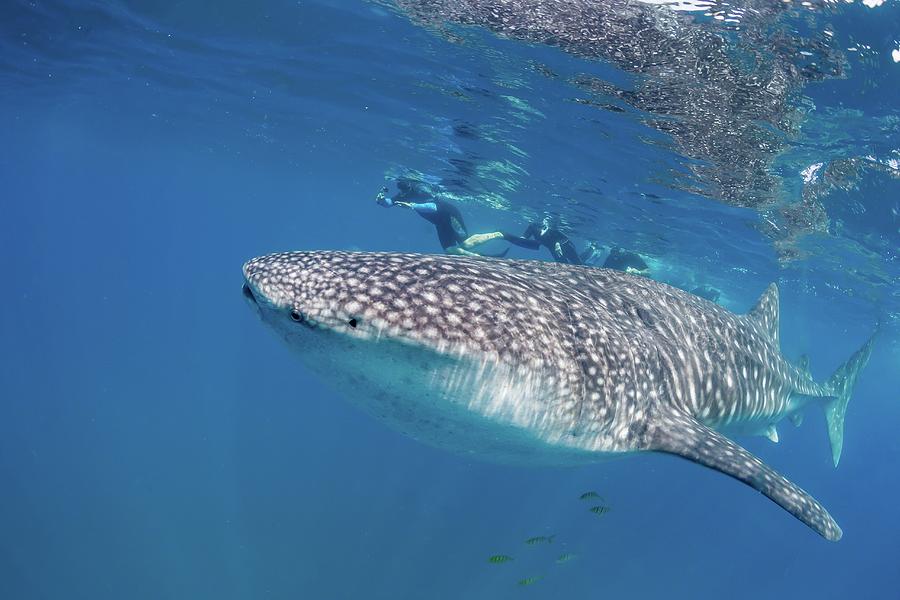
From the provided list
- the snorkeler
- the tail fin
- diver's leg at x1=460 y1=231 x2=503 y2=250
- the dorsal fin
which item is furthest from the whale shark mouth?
diver's leg at x1=460 y1=231 x2=503 y2=250

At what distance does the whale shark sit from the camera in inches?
127

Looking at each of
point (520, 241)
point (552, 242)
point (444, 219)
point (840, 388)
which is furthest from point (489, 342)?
point (552, 242)

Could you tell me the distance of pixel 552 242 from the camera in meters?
18.2

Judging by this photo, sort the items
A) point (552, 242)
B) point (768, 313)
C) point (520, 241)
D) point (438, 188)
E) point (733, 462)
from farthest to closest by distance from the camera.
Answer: point (438, 188) → point (552, 242) → point (520, 241) → point (768, 313) → point (733, 462)

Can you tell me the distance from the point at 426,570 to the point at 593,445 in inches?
693

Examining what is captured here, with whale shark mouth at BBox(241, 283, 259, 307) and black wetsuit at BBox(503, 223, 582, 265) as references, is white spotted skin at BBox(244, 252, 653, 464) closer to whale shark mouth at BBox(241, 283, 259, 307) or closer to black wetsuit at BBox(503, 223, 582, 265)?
whale shark mouth at BBox(241, 283, 259, 307)

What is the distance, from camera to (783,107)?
1094 cm

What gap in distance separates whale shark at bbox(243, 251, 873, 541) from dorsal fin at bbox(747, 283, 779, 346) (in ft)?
10.7

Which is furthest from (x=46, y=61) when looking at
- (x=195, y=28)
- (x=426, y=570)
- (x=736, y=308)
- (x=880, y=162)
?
(x=736, y=308)

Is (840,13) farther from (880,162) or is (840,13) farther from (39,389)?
(39,389)

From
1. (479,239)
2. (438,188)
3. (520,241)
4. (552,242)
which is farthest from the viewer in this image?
(438,188)

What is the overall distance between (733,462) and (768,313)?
580 cm

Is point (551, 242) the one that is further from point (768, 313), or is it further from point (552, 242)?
point (768, 313)

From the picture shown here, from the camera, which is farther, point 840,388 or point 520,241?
point 520,241
